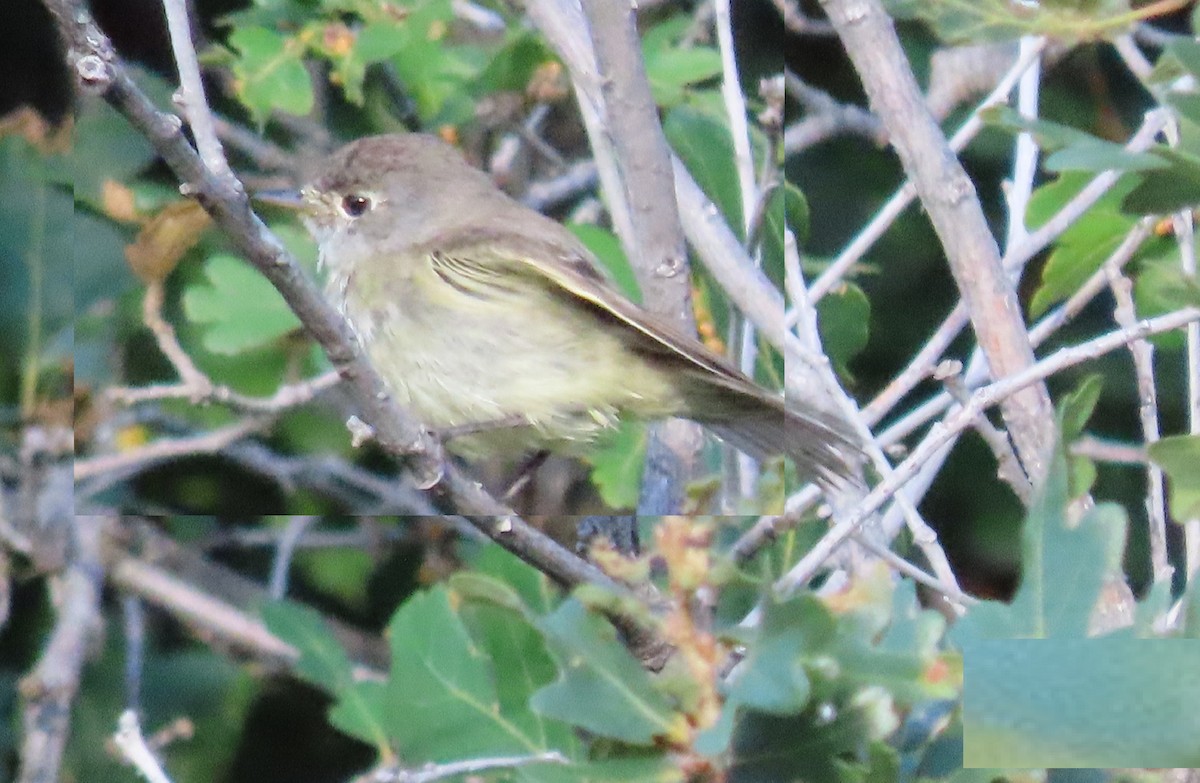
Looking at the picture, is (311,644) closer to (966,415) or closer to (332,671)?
(332,671)

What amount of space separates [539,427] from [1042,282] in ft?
1.63

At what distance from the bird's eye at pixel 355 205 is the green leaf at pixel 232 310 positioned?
29 cm

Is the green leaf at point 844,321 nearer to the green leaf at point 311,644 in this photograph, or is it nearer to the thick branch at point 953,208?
the thick branch at point 953,208

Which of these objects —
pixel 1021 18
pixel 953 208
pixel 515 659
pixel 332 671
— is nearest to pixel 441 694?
pixel 515 659

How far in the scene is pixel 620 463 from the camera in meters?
1.52

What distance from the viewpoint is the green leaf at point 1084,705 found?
590 mm

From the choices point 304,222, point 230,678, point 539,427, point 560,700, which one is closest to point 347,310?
point 304,222

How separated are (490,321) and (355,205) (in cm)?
27

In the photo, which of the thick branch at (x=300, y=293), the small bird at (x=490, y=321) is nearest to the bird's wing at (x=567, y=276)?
the small bird at (x=490, y=321)

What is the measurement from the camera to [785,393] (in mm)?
1362

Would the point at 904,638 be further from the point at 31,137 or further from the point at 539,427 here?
the point at 31,137

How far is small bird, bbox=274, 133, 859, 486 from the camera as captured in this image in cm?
144

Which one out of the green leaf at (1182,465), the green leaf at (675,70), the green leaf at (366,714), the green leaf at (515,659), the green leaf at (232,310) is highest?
the green leaf at (675,70)

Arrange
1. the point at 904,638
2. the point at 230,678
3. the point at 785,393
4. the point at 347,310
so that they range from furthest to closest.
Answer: the point at 230,678 → the point at 347,310 → the point at 785,393 → the point at 904,638
